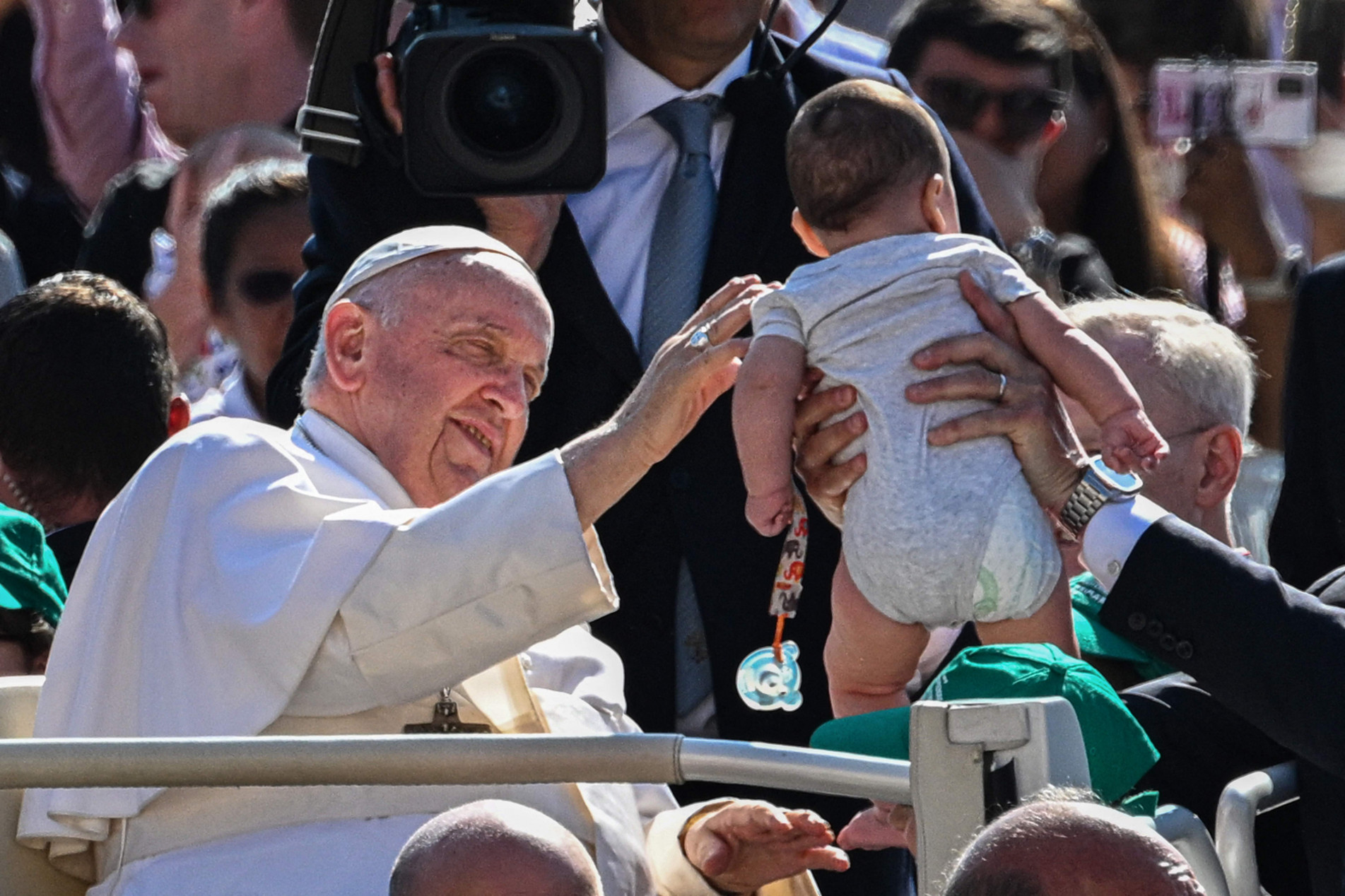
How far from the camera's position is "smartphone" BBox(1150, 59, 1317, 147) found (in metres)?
5.37

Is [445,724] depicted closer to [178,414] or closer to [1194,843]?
[1194,843]

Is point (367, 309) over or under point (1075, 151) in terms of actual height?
over

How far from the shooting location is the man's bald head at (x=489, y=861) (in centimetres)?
243

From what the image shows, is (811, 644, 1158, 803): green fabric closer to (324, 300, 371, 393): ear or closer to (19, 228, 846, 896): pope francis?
(19, 228, 846, 896): pope francis

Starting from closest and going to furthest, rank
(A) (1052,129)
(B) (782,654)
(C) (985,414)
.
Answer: (C) (985,414), (B) (782,654), (A) (1052,129)

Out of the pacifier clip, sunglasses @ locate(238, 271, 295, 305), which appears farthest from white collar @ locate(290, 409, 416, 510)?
sunglasses @ locate(238, 271, 295, 305)

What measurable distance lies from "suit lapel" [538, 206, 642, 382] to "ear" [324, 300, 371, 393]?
53 cm

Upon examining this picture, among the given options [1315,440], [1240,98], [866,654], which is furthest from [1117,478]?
[1240,98]

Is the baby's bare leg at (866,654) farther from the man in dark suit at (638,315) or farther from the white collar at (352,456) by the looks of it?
the white collar at (352,456)

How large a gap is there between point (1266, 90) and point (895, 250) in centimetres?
225

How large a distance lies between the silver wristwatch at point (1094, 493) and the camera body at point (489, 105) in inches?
44.0

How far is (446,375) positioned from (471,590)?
1.76ft

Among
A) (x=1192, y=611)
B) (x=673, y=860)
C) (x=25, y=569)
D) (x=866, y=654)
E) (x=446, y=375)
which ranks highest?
(x=446, y=375)

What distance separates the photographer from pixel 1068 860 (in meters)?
2.02
